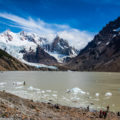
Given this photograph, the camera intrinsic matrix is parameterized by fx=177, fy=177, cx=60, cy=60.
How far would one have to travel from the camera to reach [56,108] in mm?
25656

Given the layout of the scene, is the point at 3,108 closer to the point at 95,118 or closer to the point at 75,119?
the point at 75,119

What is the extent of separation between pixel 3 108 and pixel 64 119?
6.29 meters

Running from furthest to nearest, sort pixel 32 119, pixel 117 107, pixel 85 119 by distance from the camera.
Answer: pixel 117 107, pixel 85 119, pixel 32 119

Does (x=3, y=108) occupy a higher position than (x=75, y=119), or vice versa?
(x=3, y=108)

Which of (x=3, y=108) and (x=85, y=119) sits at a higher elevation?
(x=3, y=108)

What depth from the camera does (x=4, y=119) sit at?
13.9 metres

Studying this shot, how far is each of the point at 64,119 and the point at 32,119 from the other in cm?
427

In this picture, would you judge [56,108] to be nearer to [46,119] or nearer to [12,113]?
[46,119]

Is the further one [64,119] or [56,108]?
[56,108]

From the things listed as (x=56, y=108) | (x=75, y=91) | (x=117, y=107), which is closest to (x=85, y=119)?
(x=56, y=108)

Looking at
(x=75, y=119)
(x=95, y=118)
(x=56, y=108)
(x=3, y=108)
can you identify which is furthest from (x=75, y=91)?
(x=3, y=108)

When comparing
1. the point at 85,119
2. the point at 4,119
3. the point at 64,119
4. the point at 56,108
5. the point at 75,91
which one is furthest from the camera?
the point at 75,91

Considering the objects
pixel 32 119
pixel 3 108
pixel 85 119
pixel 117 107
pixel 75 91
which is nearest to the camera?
pixel 32 119

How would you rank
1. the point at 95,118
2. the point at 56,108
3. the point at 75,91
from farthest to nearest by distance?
the point at 75,91, the point at 56,108, the point at 95,118
